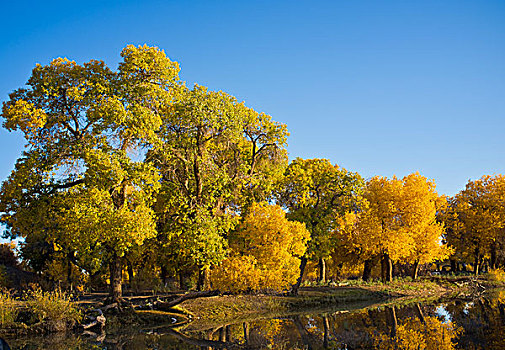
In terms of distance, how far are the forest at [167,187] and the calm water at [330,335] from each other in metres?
5.06

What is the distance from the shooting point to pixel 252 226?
83.7 feet

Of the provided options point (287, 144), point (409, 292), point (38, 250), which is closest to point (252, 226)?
point (287, 144)

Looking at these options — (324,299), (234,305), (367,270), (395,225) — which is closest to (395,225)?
(395,225)

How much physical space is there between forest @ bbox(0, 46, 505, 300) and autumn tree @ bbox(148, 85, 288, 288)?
0.10 meters

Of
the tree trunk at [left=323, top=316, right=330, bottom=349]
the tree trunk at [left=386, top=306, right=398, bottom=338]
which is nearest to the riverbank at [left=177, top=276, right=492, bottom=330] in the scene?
the tree trunk at [left=386, top=306, right=398, bottom=338]

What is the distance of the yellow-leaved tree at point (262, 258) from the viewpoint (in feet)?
78.1

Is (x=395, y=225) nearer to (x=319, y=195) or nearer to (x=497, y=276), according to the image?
(x=319, y=195)

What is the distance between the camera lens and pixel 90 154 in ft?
68.9

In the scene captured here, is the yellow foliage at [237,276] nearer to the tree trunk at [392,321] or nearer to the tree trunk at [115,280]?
the tree trunk at [115,280]

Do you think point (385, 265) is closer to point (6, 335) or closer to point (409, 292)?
point (409, 292)

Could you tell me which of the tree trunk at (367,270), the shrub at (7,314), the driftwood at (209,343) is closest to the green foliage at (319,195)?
the tree trunk at (367,270)

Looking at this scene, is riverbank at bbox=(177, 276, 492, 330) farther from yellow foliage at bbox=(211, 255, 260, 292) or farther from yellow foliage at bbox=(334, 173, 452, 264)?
yellow foliage at bbox=(334, 173, 452, 264)

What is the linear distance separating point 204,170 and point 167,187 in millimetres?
3042

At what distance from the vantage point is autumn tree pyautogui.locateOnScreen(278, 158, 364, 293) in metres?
34.4
